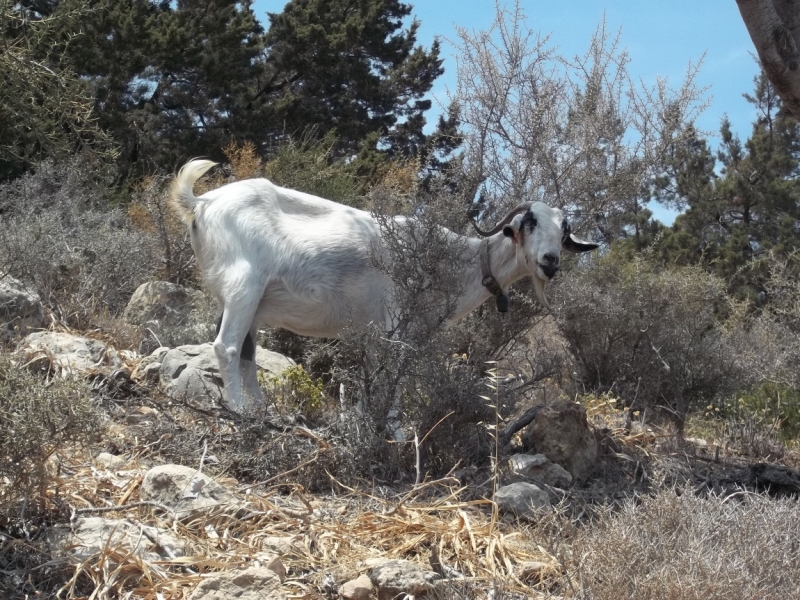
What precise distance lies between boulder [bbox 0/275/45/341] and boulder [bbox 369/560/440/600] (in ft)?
16.5

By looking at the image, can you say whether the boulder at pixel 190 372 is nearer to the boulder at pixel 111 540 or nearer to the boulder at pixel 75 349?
the boulder at pixel 75 349

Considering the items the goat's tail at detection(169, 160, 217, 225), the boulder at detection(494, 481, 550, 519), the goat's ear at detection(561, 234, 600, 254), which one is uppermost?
the goat's ear at detection(561, 234, 600, 254)

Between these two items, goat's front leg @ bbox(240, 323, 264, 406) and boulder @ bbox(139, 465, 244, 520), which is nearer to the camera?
boulder @ bbox(139, 465, 244, 520)

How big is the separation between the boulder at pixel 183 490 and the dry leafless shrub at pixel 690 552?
1.63 meters

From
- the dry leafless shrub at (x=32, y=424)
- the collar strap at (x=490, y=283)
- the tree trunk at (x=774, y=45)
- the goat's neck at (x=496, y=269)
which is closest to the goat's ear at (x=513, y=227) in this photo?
the goat's neck at (x=496, y=269)

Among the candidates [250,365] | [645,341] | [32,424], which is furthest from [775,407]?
[32,424]

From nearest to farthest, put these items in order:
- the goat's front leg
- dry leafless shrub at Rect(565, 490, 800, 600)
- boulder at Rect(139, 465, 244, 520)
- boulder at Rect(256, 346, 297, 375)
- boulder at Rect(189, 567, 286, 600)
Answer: dry leafless shrub at Rect(565, 490, 800, 600), boulder at Rect(189, 567, 286, 600), boulder at Rect(139, 465, 244, 520), the goat's front leg, boulder at Rect(256, 346, 297, 375)

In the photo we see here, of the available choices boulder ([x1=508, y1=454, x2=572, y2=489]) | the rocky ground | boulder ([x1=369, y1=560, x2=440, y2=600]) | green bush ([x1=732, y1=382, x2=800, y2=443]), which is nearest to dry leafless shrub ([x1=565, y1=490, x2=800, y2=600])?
the rocky ground

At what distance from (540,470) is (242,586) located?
2.34m

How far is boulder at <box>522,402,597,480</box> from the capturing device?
227 inches

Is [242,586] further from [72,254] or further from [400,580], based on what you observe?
[72,254]

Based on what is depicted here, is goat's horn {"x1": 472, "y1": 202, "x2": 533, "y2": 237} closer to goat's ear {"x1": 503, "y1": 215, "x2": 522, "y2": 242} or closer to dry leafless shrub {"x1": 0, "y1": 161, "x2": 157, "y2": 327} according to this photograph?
goat's ear {"x1": 503, "y1": 215, "x2": 522, "y2": 242}

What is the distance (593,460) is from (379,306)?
1807 mm

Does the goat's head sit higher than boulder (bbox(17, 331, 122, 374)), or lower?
higher
